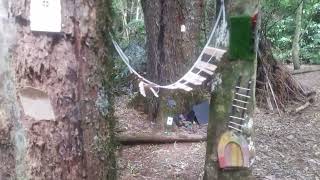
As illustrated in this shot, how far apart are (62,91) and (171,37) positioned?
3.69 meters

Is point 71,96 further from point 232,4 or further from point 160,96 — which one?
point 160,96

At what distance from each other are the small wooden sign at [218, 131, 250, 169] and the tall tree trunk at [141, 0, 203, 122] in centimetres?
212

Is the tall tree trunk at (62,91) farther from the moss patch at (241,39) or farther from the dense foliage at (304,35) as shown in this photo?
the dense foliage at (304,35)

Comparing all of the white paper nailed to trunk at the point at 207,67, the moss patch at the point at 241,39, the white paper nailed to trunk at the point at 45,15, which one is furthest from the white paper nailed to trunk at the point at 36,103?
the moss patch at the point at 241,39

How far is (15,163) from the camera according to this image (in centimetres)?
125

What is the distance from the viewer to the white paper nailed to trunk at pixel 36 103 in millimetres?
1182

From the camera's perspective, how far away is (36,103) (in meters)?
1.18

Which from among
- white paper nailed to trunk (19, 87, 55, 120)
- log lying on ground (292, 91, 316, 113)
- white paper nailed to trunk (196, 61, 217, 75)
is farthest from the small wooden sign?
log lying on ground (292, 91, 316, 113)

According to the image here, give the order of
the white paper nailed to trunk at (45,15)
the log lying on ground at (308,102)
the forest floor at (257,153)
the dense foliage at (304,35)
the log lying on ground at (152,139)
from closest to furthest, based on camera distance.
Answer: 1. the white paper nailed to trunk at (45,15)
2. the forest floor at (257,153)
3. the log lying on ground at (152,139)
4. the log lying on ground at (308,102)
5. the dense foliage at (304,35)

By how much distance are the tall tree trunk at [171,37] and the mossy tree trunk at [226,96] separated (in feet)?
6.30

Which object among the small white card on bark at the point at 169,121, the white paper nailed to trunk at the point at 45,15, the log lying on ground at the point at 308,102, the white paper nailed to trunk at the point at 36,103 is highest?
the white paper nailed to trunk at the point at 45,15

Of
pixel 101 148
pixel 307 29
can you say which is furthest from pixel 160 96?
pixel 307 29

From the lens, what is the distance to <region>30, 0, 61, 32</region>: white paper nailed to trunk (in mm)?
1136

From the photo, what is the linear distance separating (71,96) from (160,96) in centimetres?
372
